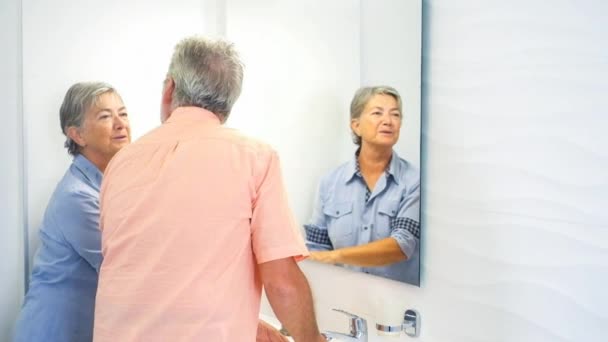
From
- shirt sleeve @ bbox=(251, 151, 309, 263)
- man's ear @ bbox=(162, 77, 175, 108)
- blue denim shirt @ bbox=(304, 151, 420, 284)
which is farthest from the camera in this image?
blue denim shirt @ bbox=(304, 151, 420, 284)

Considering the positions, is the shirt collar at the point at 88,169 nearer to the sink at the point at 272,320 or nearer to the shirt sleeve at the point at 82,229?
the shirt sleeve at the point at 82,229

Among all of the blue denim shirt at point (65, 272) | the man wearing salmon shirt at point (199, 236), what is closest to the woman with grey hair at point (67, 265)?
the blue denim shirt at point (65, 272)

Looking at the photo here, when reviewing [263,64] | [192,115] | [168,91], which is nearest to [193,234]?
[192,115]

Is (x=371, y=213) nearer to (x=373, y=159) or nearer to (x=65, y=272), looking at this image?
(x=373, y=159)

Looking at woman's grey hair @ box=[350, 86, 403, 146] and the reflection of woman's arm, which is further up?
woman's grey hair @ box=[350, 86, 403, 146]

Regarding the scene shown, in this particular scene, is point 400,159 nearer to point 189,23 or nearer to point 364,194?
point 364,194

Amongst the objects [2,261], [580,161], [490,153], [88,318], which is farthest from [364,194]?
[2,261]

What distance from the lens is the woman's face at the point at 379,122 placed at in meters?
1.40

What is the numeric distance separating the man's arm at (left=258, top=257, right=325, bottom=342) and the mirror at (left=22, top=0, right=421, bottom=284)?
34 centimetres

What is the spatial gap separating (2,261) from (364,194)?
1106 millimetres

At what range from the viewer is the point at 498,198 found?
3.86 feet

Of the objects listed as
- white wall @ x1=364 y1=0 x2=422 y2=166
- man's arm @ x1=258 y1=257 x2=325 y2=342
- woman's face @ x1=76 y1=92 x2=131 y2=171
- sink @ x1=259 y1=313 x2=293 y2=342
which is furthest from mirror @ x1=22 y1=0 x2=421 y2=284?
sink @ x1=259 y1=313 x2=293 y2=342

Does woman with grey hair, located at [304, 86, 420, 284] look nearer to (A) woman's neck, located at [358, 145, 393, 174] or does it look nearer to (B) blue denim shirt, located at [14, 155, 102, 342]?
(A) woman's neck, located at [358, 145, 393, 174]

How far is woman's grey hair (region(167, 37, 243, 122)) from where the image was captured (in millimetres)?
1205
